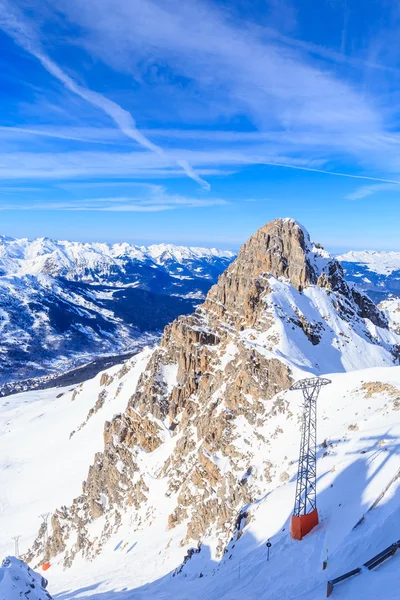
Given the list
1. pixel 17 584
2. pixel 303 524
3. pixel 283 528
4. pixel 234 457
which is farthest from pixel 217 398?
pixel 17 584

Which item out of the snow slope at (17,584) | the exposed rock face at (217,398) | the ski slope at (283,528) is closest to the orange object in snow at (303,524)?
the ski slope at (283,528)

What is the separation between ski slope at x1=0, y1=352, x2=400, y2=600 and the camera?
75.8ft

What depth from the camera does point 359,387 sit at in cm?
5416

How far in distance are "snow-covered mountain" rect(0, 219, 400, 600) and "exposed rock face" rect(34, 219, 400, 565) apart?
0.32 metres

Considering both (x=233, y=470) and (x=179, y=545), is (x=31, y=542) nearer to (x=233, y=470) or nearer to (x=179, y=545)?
(x=179, y=545)

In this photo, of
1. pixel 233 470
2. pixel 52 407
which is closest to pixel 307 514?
pixel 233 470

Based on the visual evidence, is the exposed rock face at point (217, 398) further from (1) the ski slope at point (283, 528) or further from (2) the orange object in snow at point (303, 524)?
(2) the orange object in snow at point (303, 524)

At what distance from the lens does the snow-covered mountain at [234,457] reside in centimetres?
2995

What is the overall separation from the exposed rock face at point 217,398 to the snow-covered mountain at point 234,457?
0.32 meters

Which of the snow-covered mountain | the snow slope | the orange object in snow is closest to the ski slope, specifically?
the snow-covered mountain

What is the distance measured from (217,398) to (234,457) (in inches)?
590

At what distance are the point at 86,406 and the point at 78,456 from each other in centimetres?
3441

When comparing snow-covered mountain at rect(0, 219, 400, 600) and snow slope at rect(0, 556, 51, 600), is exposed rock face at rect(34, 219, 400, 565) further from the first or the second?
snow slope at rect(0, 556, 51, 600)

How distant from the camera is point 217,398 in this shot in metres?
71.9
